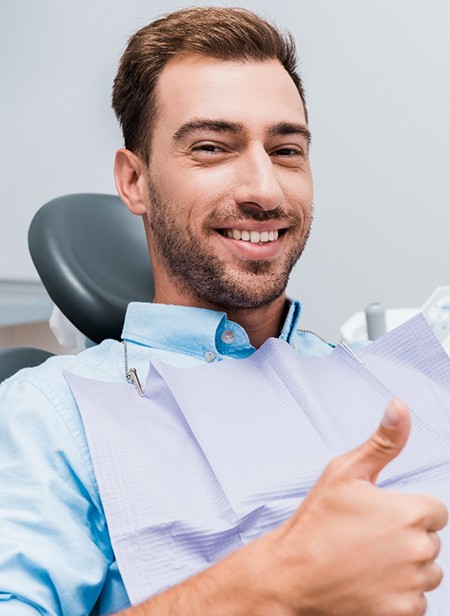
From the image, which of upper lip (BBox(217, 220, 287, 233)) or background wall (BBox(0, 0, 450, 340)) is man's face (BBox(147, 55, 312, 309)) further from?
background wall (BBox(0, 0, 450, 340))

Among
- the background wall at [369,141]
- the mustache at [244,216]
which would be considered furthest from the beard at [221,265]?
the background wall at [369,141]

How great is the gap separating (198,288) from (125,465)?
1.01 ft

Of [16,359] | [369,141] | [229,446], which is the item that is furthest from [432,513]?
[369,141]

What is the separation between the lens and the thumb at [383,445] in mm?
498

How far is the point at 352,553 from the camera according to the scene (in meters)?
0.50

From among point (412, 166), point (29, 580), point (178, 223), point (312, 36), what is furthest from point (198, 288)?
point (312, 36)

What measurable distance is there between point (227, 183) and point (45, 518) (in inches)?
18.2

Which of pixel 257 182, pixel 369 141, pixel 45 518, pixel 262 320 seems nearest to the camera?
pixel 45 518

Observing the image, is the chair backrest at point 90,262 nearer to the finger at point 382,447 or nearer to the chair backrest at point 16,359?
the chair backrest at point 16,359

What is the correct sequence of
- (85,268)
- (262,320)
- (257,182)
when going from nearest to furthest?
(257,182), (262,320), (85,268)

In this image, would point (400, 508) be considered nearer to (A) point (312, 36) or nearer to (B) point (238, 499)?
(B) point (238, 499)

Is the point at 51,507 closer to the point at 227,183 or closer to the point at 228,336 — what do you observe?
the point at 228,336

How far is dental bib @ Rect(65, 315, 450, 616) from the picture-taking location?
0.69 meters

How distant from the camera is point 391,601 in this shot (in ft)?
1.63
